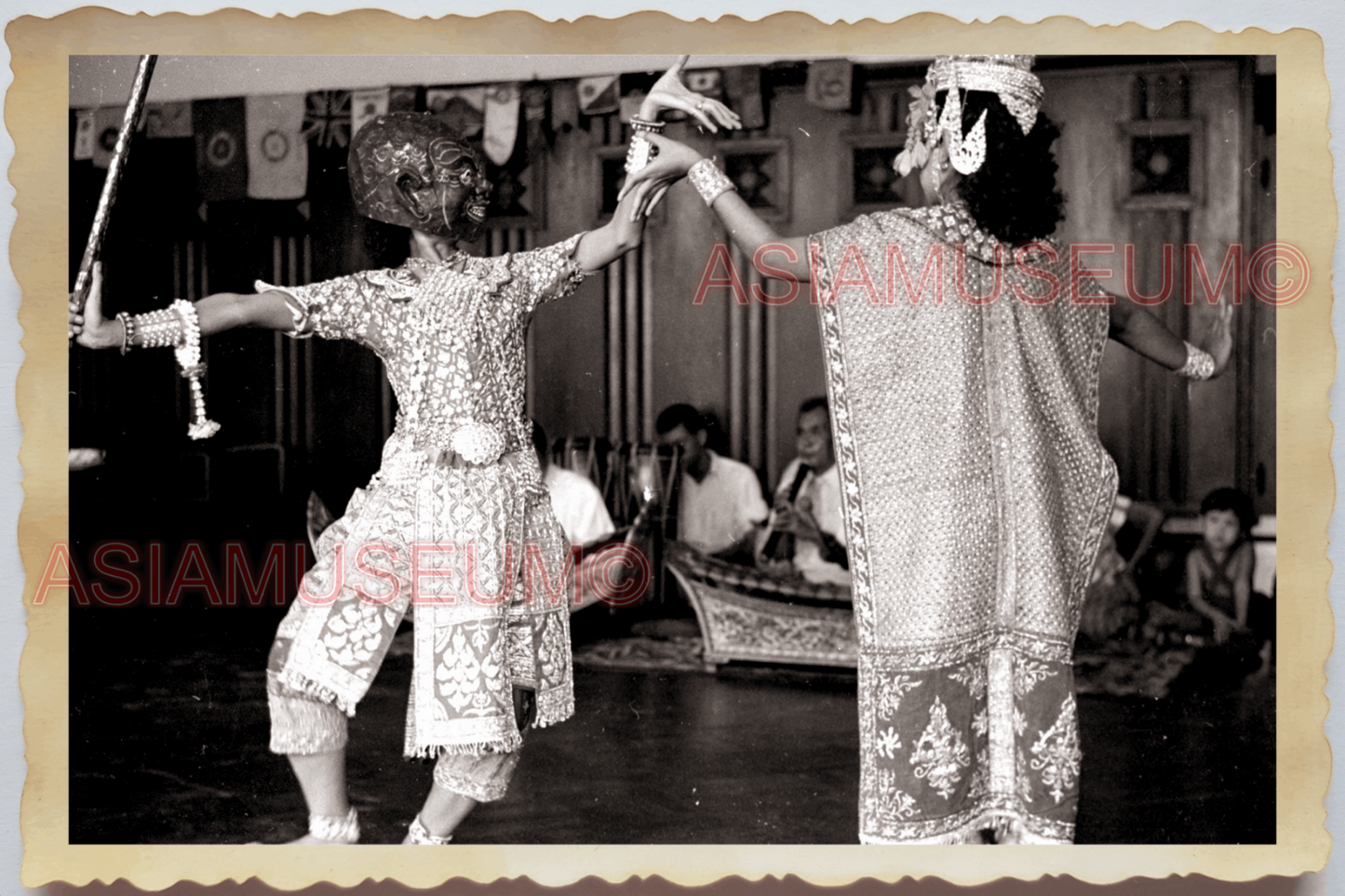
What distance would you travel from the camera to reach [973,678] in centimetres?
310

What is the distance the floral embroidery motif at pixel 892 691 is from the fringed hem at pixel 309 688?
3.61 ft

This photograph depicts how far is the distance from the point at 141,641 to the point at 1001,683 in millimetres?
1898

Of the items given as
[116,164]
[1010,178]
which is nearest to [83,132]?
[116,164]

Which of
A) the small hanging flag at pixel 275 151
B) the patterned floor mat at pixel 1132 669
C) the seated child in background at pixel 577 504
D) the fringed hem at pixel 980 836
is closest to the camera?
the fringed hem at pixel 980 836

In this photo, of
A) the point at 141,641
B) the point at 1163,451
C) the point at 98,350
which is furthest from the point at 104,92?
the point at 1163,451

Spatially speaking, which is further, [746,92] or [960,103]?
[746,92]

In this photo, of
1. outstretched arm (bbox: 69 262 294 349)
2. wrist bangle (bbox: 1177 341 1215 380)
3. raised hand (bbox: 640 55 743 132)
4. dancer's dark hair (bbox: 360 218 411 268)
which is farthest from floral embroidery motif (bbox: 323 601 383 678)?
wrist bangle (bbox: 1177 341 1215 380)

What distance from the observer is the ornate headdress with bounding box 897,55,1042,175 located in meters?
3.03

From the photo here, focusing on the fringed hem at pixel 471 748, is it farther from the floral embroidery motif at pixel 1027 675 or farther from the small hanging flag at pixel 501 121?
the small hanging flag at pixel 501 121

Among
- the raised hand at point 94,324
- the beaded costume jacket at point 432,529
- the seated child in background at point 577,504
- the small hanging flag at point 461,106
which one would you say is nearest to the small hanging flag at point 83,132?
the raised hand at point 94,324

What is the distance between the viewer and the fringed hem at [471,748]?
3062 millimetres

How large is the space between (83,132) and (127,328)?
20.0 inches

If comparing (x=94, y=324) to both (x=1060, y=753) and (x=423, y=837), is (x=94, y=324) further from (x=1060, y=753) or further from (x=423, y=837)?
(x=1060, y=753)

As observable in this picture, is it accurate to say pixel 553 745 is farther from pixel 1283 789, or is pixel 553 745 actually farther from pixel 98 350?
pixel 1283 789
